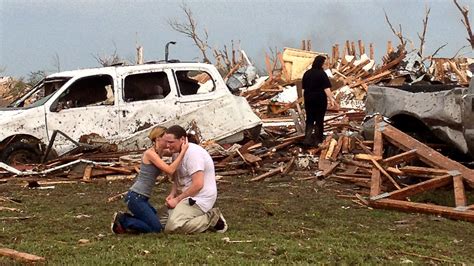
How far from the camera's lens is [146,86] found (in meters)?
13.7

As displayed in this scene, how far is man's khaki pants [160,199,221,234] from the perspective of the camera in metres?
7.02

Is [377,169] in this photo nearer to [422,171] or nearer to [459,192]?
[422,171]

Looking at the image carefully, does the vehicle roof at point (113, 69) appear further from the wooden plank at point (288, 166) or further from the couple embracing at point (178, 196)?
the couple embracing at point (178, 196)

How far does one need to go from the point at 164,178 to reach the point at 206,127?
6.86ft

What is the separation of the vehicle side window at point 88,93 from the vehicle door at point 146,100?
32cm

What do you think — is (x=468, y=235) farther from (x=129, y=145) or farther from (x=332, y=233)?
(x=129, y=145)

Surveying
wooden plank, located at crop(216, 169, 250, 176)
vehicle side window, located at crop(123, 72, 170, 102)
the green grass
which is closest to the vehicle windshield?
vehicle side window, located at crop(123, 72, 170, 102)

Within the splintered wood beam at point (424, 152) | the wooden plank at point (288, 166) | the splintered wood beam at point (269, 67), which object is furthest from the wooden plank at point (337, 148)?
the splintered wood beam at point (269, 67)

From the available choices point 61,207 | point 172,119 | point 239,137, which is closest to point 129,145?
Answer: point 172,119

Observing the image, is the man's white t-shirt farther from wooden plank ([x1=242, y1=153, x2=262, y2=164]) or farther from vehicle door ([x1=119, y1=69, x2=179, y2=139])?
vehicle door ([x1=119, y1=69, x2=179, y2=139])

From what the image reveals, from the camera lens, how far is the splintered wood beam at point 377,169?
948 centimetres

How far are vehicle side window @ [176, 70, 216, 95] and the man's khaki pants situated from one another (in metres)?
6.72

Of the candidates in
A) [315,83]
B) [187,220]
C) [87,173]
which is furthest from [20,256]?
[315,83]

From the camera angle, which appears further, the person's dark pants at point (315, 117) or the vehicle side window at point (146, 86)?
the person's dark pants at point (315, 117)
